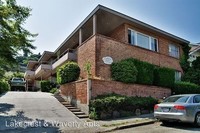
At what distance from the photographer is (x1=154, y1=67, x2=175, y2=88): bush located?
59.6 ft

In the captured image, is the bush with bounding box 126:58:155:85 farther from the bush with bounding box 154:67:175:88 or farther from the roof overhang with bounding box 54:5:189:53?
the roof overhang with bounding box 54:5:189:53

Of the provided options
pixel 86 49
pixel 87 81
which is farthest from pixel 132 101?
pixel 86 49

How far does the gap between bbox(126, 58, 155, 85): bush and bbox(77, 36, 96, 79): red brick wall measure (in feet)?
9.34

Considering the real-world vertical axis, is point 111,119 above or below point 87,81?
below

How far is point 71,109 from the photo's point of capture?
14109 mm

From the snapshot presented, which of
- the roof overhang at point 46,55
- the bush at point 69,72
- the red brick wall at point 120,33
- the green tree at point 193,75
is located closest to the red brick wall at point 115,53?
the red brick wall at point 120,33

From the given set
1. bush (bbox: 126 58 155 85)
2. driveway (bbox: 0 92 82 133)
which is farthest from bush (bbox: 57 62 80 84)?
bush (bbox: 126 58 155 85)

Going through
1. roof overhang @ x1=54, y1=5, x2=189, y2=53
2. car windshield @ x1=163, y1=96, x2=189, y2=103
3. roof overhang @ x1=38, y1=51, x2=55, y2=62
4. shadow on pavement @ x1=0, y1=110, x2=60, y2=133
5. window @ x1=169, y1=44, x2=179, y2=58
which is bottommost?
shadow on pavement @ x1=0, y1=110, x2=60, y2=133

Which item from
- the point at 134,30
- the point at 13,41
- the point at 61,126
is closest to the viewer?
the point at 61,126

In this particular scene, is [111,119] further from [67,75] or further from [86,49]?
[86,49]

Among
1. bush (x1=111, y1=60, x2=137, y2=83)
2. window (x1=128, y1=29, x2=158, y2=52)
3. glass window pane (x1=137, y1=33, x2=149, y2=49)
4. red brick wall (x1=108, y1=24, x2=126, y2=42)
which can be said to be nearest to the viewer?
bush (x1=111, y1=60, x2=137, y2=83)

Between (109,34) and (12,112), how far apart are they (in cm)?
1242

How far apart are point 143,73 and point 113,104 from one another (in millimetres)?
5001

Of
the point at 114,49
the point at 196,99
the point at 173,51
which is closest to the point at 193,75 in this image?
the point at 173,51
